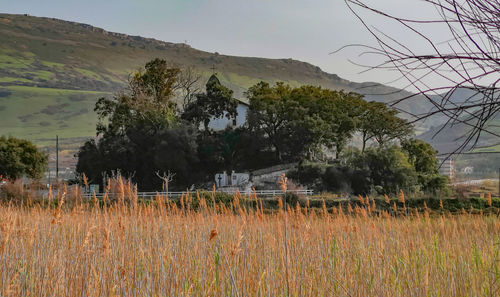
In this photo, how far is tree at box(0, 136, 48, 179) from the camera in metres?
40.1

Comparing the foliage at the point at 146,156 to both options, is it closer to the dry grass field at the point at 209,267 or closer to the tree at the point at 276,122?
the tree at the point at 276,122

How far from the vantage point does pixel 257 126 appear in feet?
127

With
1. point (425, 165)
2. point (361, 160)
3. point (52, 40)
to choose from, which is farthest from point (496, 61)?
point (52, 40)

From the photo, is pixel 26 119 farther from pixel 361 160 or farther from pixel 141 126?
Result: pixel 361 160

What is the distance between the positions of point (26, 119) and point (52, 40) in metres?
55.8

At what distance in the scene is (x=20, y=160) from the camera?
41.6 m

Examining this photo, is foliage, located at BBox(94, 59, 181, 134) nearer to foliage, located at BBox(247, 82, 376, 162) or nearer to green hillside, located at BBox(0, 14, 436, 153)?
foliage, located at BBox(247, 82, 376, 162)

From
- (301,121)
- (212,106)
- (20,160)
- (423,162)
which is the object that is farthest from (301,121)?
(20,160)

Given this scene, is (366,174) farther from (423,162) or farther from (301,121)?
(423,162)

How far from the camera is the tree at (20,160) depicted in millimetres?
40078

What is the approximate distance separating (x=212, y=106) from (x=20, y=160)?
584 inches

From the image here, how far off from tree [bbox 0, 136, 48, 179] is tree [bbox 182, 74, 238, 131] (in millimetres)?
11757

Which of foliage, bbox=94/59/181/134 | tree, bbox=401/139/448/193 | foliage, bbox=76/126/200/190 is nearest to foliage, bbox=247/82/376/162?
tree, bbox=401/139/448/193

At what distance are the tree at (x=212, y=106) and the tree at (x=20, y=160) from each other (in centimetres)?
1176
